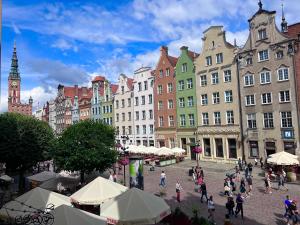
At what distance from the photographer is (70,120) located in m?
84.2

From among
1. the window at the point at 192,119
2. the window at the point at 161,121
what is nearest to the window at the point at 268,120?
the window at the point at 192,119

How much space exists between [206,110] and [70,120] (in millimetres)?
49933

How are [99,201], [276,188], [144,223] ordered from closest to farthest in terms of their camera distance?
[144,223] < [99,201] < [276,188]

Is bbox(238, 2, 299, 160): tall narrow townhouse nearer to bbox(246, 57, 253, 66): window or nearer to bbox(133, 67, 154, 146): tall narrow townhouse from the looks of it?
bbox(246, 57, 253, 66): window

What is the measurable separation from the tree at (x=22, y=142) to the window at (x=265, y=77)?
26048 millimetres

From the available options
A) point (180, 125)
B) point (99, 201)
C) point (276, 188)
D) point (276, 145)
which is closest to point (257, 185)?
point (276, 188)

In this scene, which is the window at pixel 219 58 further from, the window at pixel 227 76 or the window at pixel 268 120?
the window at pixel 268 120

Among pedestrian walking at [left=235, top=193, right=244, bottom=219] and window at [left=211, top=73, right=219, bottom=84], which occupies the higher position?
window at [left=211, top=73, right=219, bottom=84]

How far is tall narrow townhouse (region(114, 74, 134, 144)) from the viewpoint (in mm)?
60178

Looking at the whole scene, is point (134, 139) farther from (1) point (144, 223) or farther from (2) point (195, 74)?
(1) point (144, 223)

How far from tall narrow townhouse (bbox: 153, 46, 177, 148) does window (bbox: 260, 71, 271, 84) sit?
15.9 meters

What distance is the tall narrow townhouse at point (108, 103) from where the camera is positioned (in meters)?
65.7

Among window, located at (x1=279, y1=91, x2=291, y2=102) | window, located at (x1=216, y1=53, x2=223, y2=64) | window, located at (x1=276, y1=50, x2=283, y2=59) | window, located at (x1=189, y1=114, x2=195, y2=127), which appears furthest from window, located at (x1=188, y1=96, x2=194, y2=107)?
window, located at (x1=276, y1=50, x2=283, y2=59)

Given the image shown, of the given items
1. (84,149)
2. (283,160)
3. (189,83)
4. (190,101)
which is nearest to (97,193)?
(84,149)
